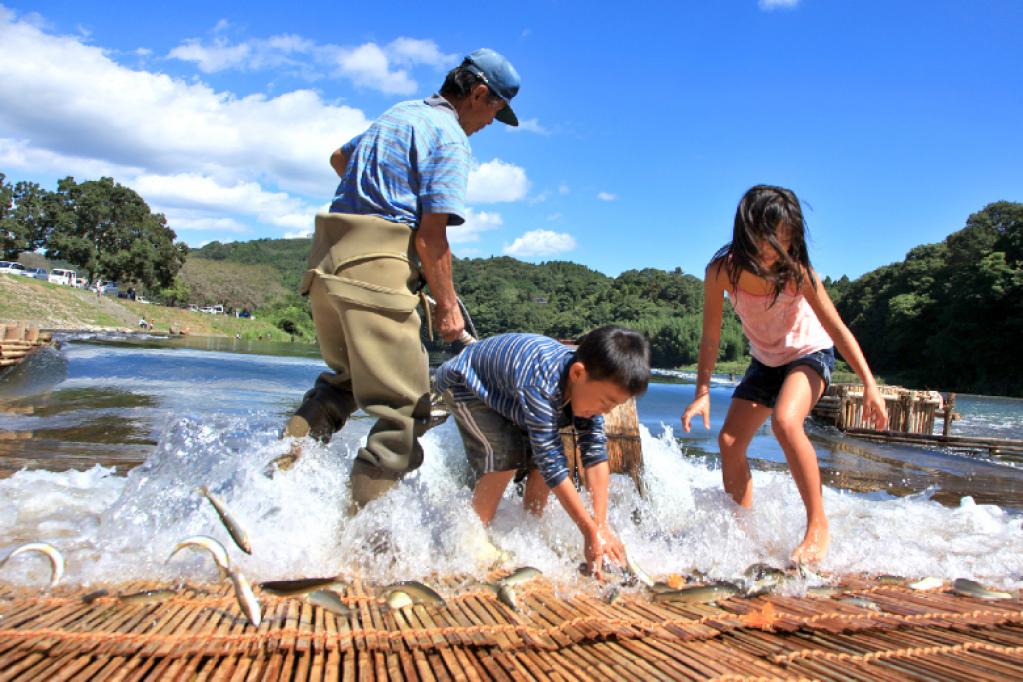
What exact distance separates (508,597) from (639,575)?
0.62 m

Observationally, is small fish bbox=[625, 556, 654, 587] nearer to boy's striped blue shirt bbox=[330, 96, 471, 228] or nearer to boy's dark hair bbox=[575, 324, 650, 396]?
boy's dark hair bbox=[575, 324, 650, 396]

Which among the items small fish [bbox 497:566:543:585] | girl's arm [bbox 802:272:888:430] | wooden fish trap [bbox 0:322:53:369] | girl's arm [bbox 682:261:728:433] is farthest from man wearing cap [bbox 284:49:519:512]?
wooden fish trap [bbox 0:322:53:369]

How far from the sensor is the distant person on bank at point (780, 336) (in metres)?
3.82

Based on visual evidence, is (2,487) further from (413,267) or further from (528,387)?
(528,387)

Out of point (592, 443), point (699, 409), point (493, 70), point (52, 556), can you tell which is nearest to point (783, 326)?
point (699, 409)

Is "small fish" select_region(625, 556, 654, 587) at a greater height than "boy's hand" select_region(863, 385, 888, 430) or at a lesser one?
lesser

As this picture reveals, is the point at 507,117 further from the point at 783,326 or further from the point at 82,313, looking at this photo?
the point at 82,313

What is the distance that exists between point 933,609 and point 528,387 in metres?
1.85

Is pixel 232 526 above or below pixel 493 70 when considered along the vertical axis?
below

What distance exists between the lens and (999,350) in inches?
2534

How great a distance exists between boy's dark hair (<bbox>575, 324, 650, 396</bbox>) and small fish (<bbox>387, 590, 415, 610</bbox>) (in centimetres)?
117

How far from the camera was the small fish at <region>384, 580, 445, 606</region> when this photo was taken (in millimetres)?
2666

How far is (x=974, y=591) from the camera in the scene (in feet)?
10.7

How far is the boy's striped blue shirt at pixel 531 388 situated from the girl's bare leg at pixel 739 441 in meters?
1.15
